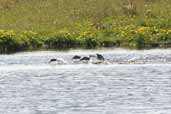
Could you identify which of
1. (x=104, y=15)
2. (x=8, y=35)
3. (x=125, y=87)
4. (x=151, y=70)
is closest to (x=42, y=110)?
(x=125, y=87)

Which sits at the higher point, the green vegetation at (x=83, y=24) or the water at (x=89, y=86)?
the green vegetation at (x=83, y=24)

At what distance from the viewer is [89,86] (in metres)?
39.2

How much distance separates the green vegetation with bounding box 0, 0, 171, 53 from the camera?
74.9 meters

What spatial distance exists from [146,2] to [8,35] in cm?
2628

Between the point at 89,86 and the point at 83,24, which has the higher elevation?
the point at 83,24

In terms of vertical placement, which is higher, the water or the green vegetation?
the green vegetation

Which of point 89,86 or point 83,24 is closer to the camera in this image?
point 89,86

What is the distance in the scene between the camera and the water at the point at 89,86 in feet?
103

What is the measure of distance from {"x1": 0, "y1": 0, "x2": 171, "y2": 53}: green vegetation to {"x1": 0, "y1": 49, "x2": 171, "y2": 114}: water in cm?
1446

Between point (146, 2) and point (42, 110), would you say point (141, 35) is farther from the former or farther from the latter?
point (42, 110)

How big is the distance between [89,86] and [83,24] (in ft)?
153

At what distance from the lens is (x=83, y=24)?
85.6 meters

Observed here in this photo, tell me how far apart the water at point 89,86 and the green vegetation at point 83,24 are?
14460 millimetres

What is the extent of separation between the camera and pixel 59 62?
5622cm
